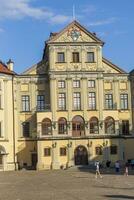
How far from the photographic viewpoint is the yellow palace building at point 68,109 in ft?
289

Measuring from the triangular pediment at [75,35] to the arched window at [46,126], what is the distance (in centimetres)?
1320

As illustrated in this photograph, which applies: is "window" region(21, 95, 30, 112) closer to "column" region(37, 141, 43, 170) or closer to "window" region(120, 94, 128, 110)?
"column" region(37, 141, 43, 170)

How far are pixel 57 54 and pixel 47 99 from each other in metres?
7.56

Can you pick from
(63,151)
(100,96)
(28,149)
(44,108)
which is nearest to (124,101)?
(100,96)

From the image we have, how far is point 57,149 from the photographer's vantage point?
289 feet

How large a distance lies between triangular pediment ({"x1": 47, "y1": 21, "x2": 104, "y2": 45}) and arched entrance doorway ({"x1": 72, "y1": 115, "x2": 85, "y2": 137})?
1259 cm

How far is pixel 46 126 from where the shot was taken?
8869 cm

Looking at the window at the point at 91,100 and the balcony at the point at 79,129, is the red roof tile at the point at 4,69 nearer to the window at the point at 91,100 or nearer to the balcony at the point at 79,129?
the balcony at the point at 79,129

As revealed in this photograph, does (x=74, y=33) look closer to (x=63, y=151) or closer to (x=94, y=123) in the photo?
(x=94, y=123)

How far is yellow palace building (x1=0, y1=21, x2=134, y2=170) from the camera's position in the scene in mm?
88125

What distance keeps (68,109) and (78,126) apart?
10.4 feet

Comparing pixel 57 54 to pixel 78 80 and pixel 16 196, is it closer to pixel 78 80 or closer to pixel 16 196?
pixel 78 80

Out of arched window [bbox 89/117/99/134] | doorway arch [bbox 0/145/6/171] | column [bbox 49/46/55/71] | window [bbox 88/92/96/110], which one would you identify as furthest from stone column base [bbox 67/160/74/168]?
column [bbox 49/46/55/71]

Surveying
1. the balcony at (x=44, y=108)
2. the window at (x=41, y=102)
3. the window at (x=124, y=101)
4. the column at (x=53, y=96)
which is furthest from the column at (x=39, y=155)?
the window at (x=124, y=101)
